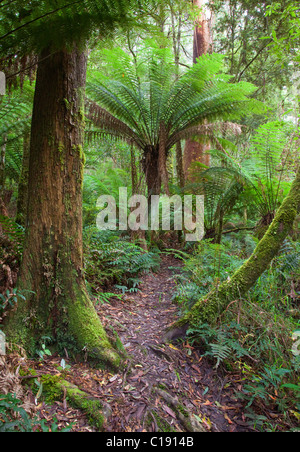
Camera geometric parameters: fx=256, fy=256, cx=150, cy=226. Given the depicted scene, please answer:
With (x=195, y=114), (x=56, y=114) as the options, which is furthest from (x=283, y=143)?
(x=56, y=114)

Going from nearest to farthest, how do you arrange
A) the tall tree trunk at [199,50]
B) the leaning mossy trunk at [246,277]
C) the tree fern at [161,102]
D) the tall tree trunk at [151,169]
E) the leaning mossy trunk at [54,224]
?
the leaning mossy trunk at [54,224] → the leaning mossy trunk at [246,277] → the tree fern at [161,102] → the tall tree trunk at [151,169] → the tall tree trunk at [199,50]

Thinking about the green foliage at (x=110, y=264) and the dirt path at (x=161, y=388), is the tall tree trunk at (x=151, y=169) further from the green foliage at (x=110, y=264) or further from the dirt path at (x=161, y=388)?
the dirt path at (x=161, y=388)

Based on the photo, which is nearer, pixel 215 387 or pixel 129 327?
pixel 215 387

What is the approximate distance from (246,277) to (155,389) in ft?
3.37

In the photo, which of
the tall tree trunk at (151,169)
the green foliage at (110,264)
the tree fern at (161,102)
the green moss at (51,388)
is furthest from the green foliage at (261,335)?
the tree fern at (161,102)

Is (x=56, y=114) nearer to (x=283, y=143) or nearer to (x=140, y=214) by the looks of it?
(x=140, y=214)

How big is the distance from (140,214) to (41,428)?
10.4 ft

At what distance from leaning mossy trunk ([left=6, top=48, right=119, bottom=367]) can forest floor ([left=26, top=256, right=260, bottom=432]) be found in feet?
0.51

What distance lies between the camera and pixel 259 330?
1.91 metres

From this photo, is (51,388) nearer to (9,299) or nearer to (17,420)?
(17,420)

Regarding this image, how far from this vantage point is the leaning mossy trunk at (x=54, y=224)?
1596 mm

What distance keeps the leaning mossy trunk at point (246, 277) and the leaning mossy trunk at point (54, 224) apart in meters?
0.69

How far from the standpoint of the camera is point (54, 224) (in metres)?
1.64

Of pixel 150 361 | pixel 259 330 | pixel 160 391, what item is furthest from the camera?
pixel 259 330
